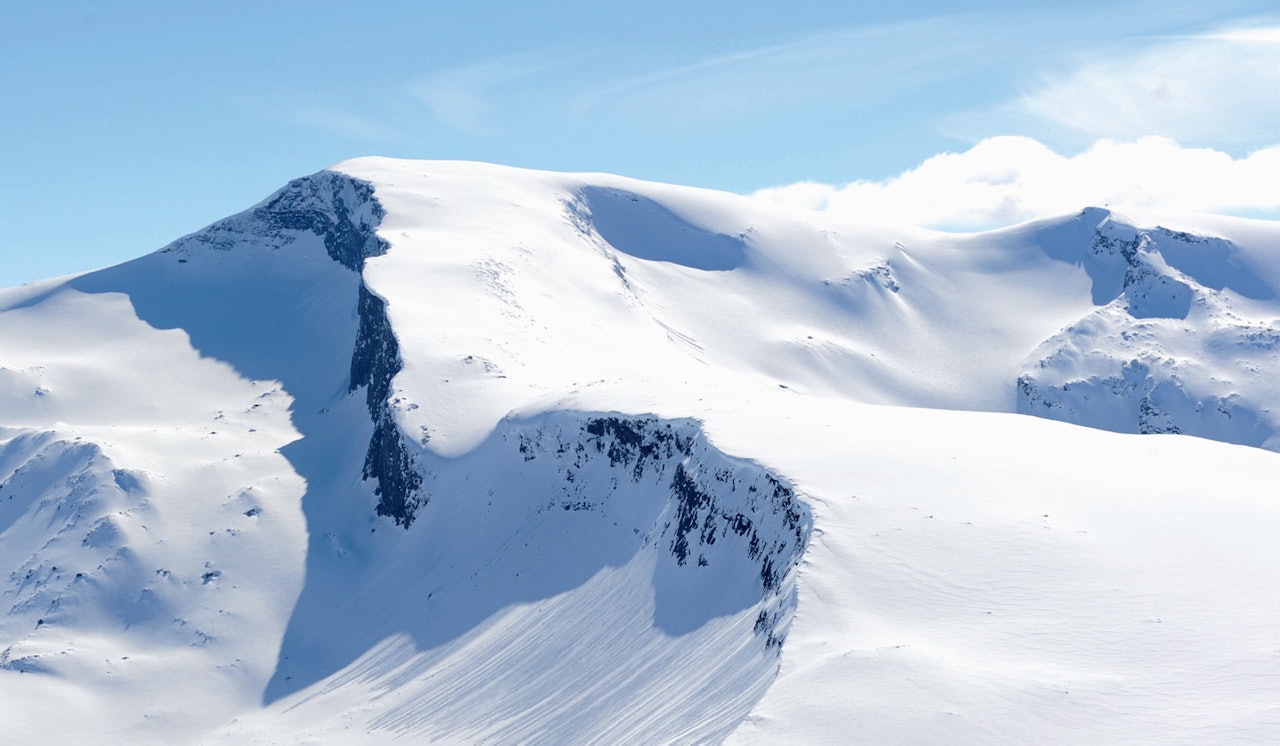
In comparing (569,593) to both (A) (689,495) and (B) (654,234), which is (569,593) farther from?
(B) (654,234)

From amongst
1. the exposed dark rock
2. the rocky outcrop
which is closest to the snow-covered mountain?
the rocky outcrop

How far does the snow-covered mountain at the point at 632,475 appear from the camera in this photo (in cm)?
4441

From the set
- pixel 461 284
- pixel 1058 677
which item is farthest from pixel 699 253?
pixel 1058 677

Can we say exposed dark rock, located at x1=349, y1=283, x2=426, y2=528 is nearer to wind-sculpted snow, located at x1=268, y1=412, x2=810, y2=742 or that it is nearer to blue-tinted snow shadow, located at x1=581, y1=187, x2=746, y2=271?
wind-sculpted snow, located at x1=268, y1=412, x2=810, y2=742

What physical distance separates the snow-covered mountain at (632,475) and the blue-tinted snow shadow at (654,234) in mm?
506

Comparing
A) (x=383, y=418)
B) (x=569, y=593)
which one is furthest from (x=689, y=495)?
(x=383, y=418)

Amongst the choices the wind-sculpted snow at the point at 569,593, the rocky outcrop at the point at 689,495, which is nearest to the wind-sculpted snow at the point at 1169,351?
the rocky outcrop at the point at 689,495

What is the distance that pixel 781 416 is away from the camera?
72.4m

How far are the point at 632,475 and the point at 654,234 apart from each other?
89.1 m

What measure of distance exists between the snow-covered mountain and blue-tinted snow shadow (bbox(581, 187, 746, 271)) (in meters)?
0.51

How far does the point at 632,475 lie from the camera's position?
250 ft

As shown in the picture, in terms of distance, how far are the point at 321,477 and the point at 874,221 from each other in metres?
111

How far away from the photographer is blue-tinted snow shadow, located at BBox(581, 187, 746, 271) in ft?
519

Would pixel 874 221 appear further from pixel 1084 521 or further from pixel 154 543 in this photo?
pixel 1084 521
